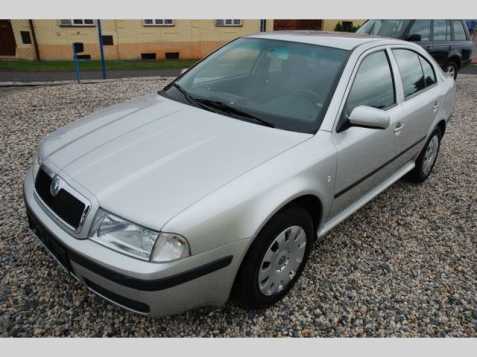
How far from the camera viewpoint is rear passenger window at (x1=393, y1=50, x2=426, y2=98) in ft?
10.9

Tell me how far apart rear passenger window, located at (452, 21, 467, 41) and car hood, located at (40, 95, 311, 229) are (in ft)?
29.0

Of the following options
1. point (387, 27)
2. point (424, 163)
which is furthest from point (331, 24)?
point (424, 163)

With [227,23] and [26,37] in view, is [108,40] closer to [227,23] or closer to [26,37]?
[26,37]

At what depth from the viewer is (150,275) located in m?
1.77

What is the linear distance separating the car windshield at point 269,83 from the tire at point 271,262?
1.98 feet

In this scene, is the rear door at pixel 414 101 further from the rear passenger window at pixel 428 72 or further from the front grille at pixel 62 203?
the front grille at pixel 62 203

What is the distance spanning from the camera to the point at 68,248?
6.43 ft

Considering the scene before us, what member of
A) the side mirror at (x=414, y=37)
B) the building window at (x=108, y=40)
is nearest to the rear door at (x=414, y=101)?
the side mirror at (x=414, y=37)

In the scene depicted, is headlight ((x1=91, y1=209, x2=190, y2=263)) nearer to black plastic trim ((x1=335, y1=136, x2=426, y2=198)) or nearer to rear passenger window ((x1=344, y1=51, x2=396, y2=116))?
black plastic trim ((x1=335, y1=136, x2=426, y2=198))

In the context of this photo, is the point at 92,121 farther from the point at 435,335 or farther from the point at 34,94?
the point at 34,94

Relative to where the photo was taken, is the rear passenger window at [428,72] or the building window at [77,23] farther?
the building window at [77,23]

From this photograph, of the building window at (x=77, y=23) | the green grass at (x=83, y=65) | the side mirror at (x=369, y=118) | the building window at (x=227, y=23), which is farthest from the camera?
the building window at (x=227, y=23)

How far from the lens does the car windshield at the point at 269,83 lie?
256 cm

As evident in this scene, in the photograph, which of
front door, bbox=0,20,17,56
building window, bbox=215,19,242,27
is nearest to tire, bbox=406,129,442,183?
building window, bbox=215,19,242,27
